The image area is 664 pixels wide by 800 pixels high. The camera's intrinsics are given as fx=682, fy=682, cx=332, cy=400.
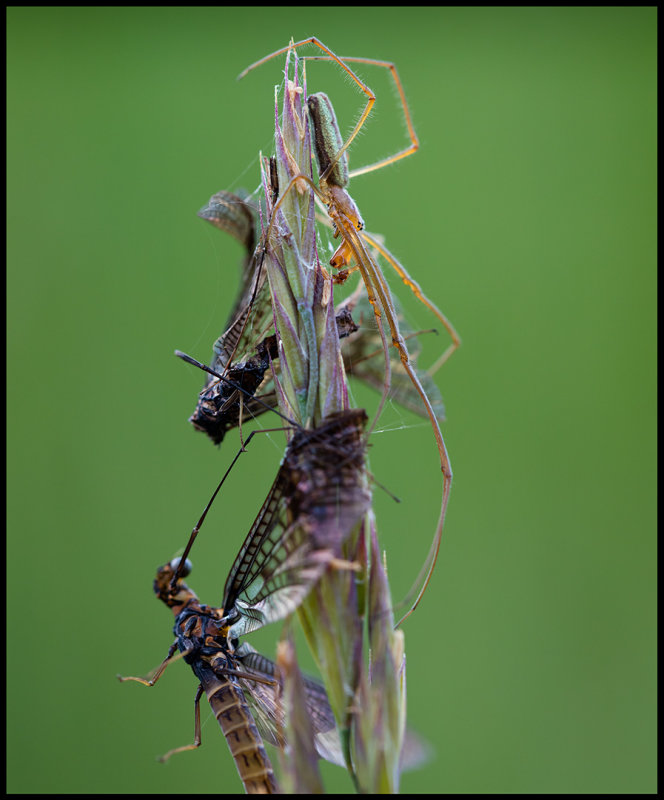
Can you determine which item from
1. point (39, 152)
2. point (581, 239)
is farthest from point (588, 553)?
point (39, 152)

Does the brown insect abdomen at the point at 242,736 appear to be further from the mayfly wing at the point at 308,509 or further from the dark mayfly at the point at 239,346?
the dark mayfly at the point at 239,346

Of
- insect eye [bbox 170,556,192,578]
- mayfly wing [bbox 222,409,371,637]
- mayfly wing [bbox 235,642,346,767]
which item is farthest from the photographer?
insect eye [bbox 170,556,192,578]

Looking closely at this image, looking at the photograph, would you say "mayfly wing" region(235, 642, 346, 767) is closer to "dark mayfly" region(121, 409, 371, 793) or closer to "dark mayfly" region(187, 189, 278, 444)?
"dark mayfly" region(121, 409, 371, 793)

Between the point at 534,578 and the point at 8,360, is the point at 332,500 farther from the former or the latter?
the point at 8,360

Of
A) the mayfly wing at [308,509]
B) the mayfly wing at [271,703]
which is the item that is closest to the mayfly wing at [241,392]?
the mayfly wing at [308,509]

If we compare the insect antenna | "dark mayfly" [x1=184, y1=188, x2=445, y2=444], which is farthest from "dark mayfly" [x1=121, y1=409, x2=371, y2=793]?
"dark mayfly" [x1=184, y1=188, x2=445, y2=444]

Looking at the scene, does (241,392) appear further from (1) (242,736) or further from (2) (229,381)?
(1) (242,736)

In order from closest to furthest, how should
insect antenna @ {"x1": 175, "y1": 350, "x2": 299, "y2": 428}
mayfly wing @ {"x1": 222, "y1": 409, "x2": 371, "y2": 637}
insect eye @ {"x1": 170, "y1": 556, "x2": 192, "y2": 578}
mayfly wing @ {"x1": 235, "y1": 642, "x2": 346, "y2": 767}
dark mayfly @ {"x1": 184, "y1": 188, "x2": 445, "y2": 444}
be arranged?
1. mayfly wing @ {"x1": 222, "y1": 409, "x2": 371, "y2": 637}
2. insect antenna @ {"x1": 175, "y1": 350, "x2": 299, "y2": 428}
3. dark mayfly @ {"x1": 184, "y1": 188, "x2": 445, "y2": 444}
4. mayfly wing @ {"x1": 235, "y1": 642, "x2": 346, "y2": 767}
5. insect eye @ {"x1": 170, "y1": 556, "x2": 192, "y2": 578}

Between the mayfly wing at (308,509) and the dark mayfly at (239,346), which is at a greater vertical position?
the dark mayfly at (239,346)
